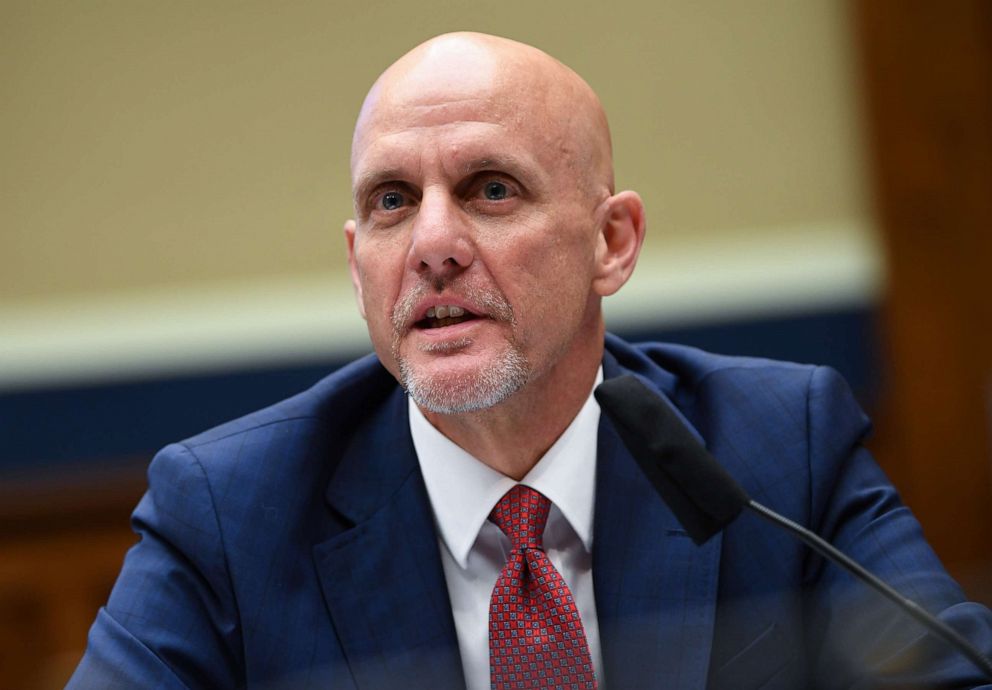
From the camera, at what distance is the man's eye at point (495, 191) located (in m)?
1.83

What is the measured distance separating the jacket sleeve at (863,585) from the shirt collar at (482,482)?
1.09ft

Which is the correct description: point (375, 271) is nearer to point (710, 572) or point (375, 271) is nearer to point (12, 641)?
A: point (710, 572)

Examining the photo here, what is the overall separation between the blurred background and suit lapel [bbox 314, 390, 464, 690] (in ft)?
5.85

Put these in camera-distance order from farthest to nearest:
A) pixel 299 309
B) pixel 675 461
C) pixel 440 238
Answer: pixel 299 309, pixel 440 238, pixel 675 461

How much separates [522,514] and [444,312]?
321mm

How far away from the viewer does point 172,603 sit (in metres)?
1.79

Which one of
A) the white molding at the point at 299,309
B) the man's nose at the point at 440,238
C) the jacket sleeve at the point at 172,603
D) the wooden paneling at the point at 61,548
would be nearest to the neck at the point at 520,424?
the man's nose at the point at 440,238

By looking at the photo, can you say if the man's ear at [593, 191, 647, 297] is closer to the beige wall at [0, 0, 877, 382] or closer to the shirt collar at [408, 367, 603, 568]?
the shirt collar at [408, 367, 603, 568]

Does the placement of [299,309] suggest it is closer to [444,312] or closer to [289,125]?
[289,125]

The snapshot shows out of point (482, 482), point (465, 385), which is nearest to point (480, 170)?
point (465, 385)

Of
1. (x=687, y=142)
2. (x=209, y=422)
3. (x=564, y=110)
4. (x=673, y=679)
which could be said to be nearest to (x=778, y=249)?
(x=687, y=142)

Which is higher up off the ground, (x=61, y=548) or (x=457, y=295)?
(x=457, y=295)

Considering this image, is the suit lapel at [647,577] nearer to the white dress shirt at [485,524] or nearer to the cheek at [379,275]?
the white dress shirt at [485,524]

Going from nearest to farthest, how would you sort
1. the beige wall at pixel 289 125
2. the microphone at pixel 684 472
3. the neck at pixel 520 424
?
the microphone at pixel 684 472
the neck at pixel 520 424
the beige wall at pixel 289 125
